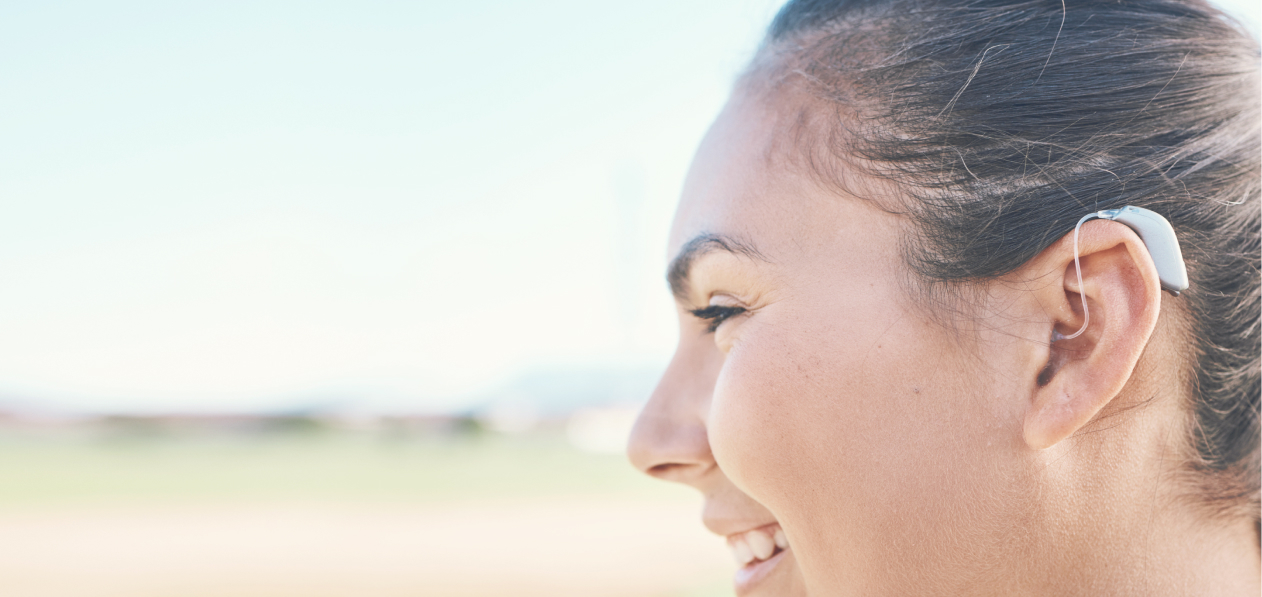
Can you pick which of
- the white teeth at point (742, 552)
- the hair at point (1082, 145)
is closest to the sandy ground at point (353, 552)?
the white teeth at point (742, 552)

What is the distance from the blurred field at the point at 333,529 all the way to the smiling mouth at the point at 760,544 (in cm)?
617

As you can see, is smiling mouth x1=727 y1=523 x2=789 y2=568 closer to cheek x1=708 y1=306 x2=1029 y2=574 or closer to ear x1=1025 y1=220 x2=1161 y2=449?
cheek x1=708 y1=306 x2=1029 y2=574

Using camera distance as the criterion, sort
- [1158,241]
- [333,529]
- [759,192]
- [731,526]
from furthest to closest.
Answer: [333,529] < [731,526] < [759,192] < [1158,241]

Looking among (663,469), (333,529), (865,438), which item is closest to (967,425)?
(865,438)

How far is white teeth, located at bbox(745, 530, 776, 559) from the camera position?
1342mm

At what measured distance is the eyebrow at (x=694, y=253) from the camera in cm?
124

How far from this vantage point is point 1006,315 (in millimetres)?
1102

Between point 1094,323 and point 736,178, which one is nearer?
point 1094,323

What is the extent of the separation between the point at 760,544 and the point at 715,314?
0.39 meters

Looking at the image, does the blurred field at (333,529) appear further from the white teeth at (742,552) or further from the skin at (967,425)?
the skin at (967,425)

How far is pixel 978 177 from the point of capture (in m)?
1.15

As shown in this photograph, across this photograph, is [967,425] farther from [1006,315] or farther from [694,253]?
[694,253]

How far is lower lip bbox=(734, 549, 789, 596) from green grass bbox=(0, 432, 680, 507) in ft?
50.1

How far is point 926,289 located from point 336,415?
37.6 meters
